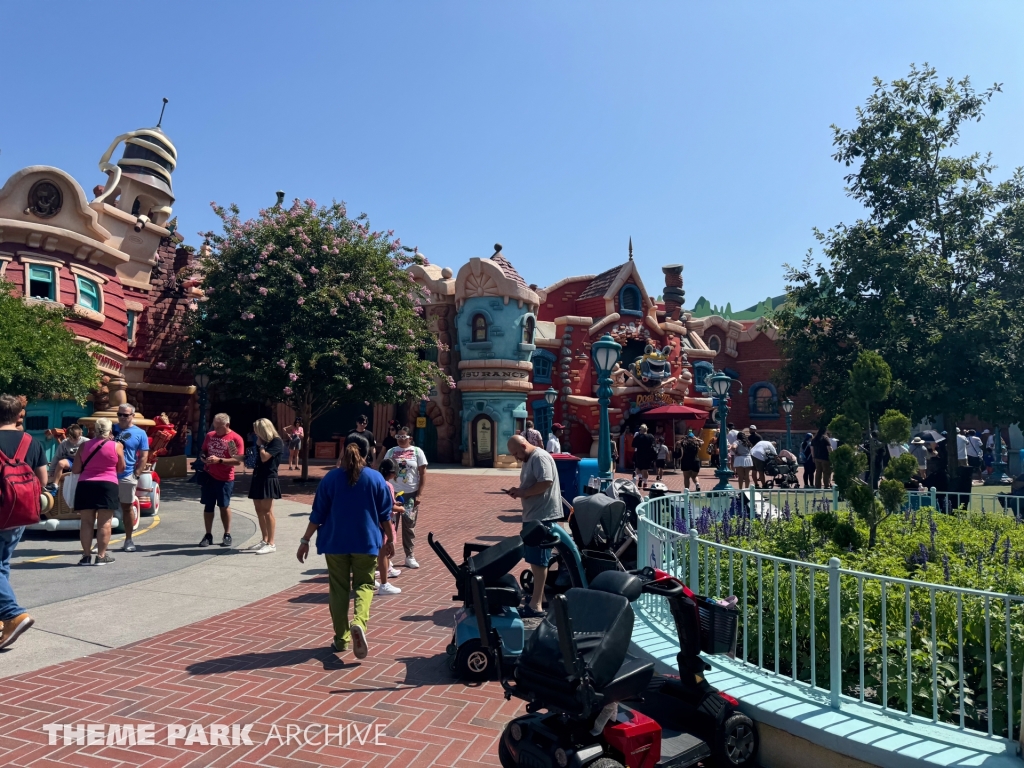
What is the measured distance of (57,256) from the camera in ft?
53.1

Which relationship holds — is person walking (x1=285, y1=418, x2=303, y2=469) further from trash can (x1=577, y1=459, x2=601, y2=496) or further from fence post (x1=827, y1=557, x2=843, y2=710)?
fence post (x1=827, y1=557, x2=843, y2=710)

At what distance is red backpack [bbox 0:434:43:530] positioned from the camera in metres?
5.05

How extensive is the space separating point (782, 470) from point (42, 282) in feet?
55.5

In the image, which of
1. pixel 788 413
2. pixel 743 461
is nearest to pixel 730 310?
pixel 788 413

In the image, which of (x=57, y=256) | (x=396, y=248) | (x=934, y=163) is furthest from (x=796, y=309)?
(x=57, y=256)

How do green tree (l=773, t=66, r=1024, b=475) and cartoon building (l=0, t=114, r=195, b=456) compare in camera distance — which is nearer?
green tree (l=773, t=66, r=1024, b=475)

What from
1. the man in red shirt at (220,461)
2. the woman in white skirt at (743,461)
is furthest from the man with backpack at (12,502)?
the woman in white skirt at (743,461)

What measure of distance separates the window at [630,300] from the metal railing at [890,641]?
2472 cm

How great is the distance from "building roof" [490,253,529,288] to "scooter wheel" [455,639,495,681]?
21363 mm

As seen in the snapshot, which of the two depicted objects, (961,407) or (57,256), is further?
(57,256)

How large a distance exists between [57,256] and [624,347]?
19.9 metres

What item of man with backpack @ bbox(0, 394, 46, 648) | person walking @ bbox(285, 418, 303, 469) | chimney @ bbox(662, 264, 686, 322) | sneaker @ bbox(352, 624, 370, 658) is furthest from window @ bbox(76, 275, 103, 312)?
chimney @ bbox(662, 264, 686, 322)

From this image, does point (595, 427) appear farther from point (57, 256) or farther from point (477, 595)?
point (477, 595)

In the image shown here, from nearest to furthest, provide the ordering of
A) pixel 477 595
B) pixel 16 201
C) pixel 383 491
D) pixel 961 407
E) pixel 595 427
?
pixel 477 595 < pixel 383 491 < pixel 961 407 < pixel 16 201 < pixel 595 427
